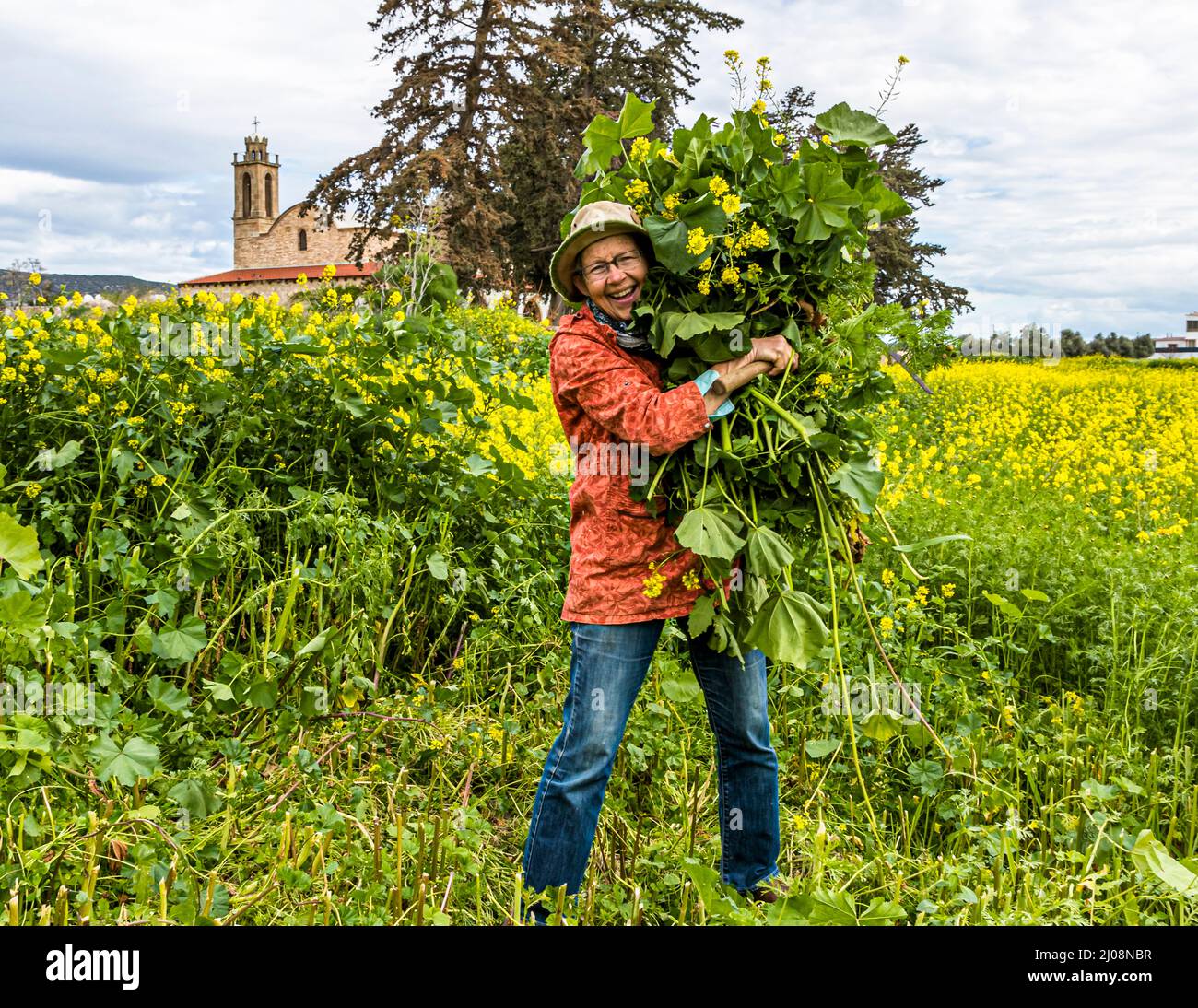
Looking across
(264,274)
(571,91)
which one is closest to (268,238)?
(264,274)

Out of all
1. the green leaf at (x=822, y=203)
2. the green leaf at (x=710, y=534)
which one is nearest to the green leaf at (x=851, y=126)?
the green leaf at (x=822, y=203)

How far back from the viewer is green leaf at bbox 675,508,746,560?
2.10 metres

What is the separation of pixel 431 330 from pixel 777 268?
2225 mm

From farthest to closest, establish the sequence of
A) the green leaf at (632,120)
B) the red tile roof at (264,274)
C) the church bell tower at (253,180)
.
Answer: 1. the church bell tower at (253,180)
2. the red tile roof at (264,274)
3. the green leaf at (632,120)

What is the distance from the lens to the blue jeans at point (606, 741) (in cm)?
228

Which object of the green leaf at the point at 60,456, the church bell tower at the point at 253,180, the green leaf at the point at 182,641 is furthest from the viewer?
the church bell tower at the point at 253,180

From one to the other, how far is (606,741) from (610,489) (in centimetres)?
58

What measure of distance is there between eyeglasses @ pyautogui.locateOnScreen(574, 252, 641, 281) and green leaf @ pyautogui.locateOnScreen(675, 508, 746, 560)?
0.58 m

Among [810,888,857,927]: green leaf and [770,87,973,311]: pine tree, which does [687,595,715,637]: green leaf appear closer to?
[810,888,857,927]: green leaf

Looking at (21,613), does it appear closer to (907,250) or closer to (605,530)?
(605,530)

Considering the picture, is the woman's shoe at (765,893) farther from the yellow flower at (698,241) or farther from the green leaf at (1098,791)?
the yellow flower at (698,241)
